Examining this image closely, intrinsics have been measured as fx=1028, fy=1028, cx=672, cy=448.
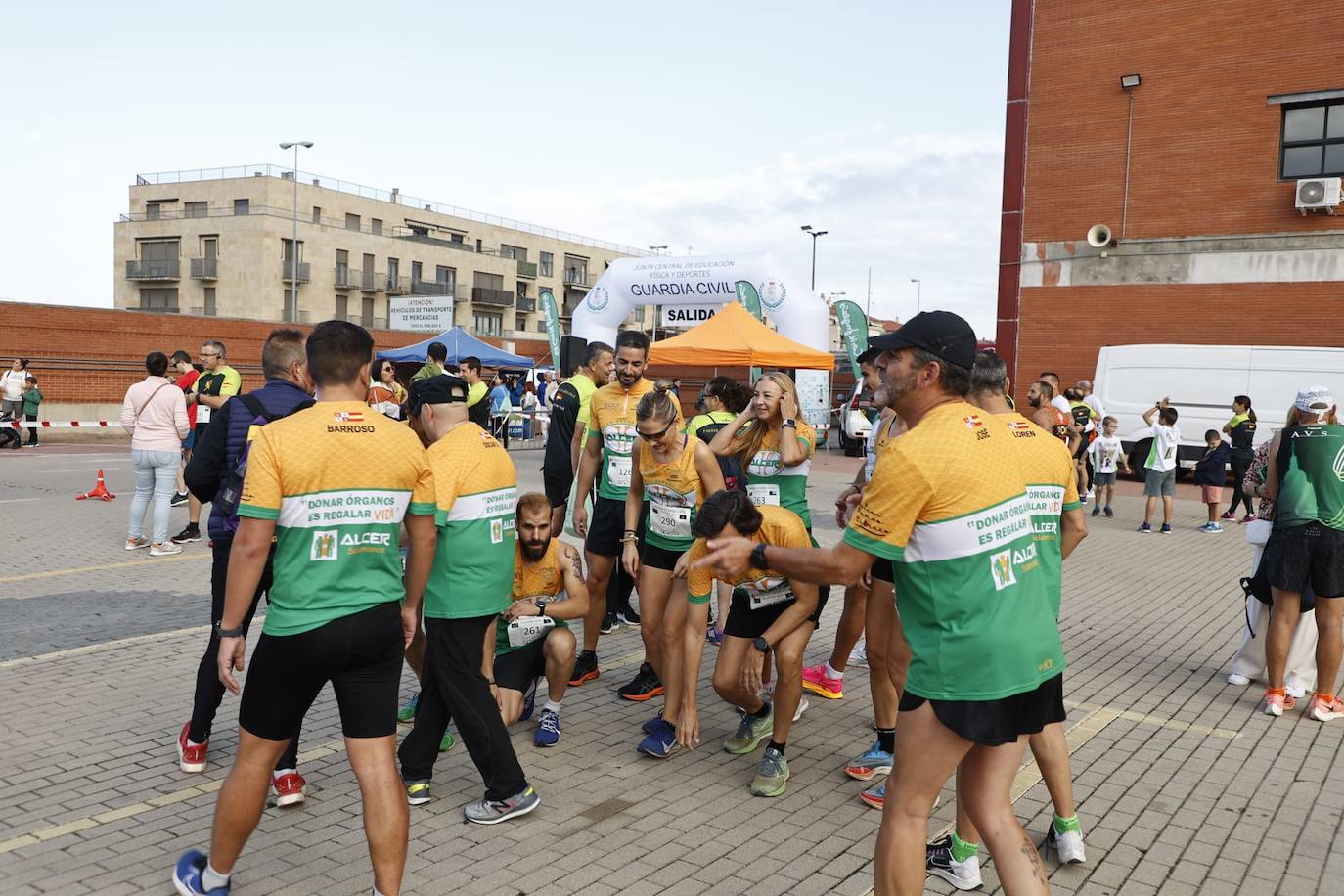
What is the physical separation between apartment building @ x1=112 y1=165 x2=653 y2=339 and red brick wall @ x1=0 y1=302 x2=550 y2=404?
2341 cm

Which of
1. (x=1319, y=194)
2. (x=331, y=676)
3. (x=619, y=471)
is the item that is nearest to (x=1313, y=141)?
(x=1319, y=194)

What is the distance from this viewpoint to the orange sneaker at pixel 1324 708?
237 inches

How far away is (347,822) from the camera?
4.33 meters

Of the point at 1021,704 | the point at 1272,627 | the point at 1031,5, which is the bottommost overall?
the point at 1272,627

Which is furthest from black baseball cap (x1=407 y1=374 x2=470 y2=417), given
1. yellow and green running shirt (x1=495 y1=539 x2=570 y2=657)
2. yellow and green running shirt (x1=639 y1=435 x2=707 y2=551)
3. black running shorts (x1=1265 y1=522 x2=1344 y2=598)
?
black running shorts (x1=1265 y1=522 x2=1344 y2=598)

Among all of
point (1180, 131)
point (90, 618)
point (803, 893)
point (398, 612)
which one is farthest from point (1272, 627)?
point (1180, 131)

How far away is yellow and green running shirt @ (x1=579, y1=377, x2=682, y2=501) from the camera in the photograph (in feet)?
22.1

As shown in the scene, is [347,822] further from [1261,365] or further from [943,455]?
[1261,365]

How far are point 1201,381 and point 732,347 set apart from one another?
10.3 metres

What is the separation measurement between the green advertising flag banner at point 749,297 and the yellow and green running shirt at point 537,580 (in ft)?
62.8

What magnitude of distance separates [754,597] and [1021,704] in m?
2.06

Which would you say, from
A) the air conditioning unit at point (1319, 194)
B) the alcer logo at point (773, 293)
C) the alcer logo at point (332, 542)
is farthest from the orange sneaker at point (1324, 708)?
the alcer logo at point (773, 293)

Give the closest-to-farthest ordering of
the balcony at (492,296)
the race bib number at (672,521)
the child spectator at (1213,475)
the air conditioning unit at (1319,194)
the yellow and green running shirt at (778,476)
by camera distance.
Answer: the race bib number at (672,521), the yellow and green running shirt at (778,476), the child spectator at (1213,475), the air conditioning unit at (1319,194), the balcony at (492,296)

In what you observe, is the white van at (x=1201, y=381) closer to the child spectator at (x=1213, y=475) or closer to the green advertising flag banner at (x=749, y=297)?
the child spectator at (x=1213, y=475)
